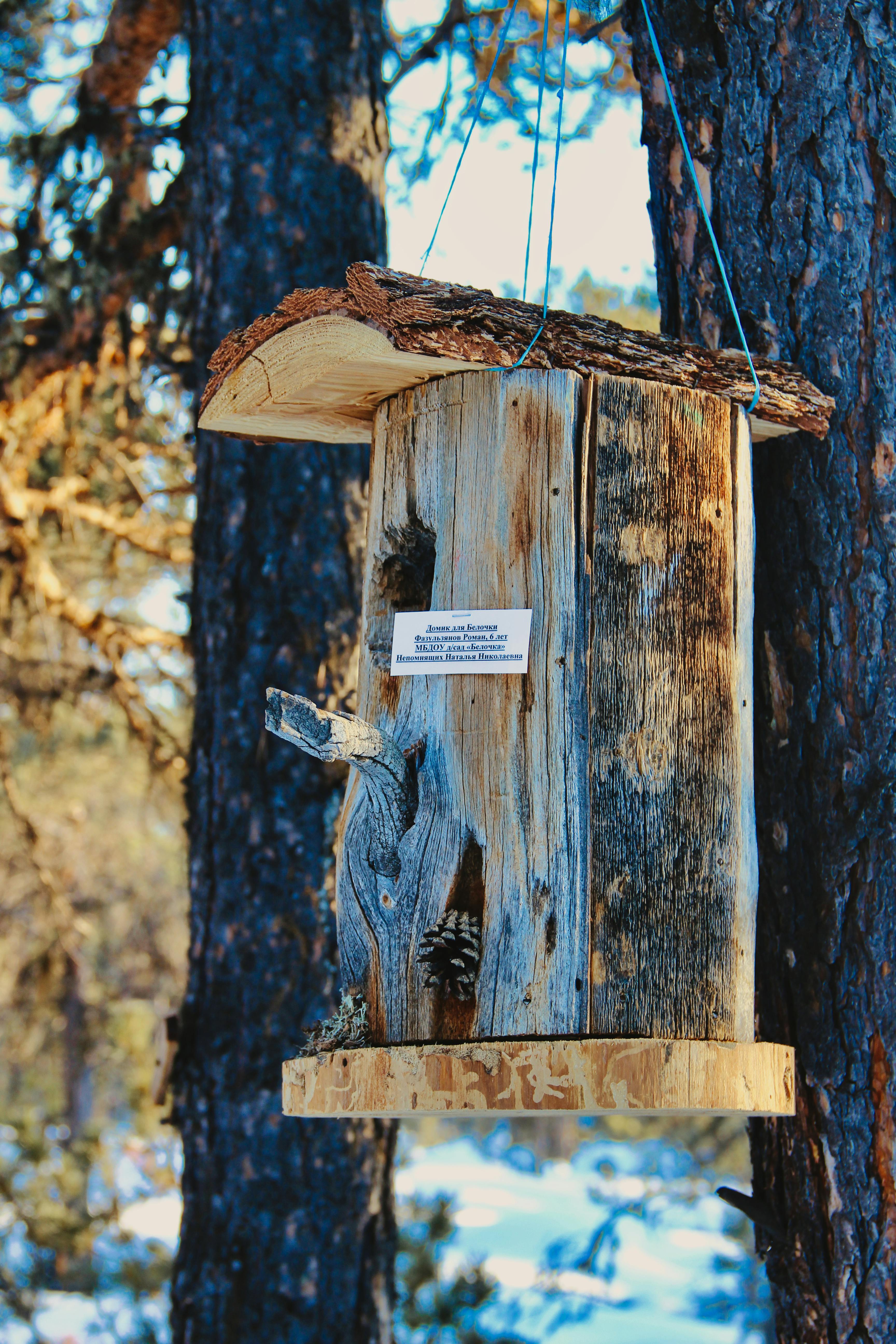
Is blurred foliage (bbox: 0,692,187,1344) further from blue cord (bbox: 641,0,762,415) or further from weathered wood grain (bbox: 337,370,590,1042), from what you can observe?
blue cord (bbox: 641,0,762,415)

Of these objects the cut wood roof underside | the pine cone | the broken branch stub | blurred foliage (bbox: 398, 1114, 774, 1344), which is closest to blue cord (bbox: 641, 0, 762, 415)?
the cut wood roof underside

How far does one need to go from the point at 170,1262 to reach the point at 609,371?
5.72 metres

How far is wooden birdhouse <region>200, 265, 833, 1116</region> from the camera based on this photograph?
166 cm

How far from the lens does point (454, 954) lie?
1688mm

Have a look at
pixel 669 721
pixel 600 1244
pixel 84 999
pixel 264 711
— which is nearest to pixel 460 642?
pixel 669 721

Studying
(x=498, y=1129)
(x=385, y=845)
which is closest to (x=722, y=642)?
(x=385, y=845)

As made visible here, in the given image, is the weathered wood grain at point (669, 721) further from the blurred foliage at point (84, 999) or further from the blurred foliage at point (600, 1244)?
the blurred foliage at point (84, 999)

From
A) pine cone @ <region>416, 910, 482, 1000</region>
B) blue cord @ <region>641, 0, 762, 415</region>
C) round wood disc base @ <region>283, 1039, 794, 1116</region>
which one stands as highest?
blue cord @ <region>641, 0, 762, 415</region>

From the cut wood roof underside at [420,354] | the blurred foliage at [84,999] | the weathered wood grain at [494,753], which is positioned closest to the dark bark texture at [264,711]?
the blurred foliage at [84,999]

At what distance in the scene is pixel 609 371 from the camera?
1.82 metres

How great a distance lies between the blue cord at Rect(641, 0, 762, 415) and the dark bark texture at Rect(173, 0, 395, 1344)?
4.83ft

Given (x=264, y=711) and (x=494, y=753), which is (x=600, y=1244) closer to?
(x=264, y=711)

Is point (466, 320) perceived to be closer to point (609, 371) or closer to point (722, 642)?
point (609, 371)

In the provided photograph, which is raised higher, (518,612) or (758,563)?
(758,563)
